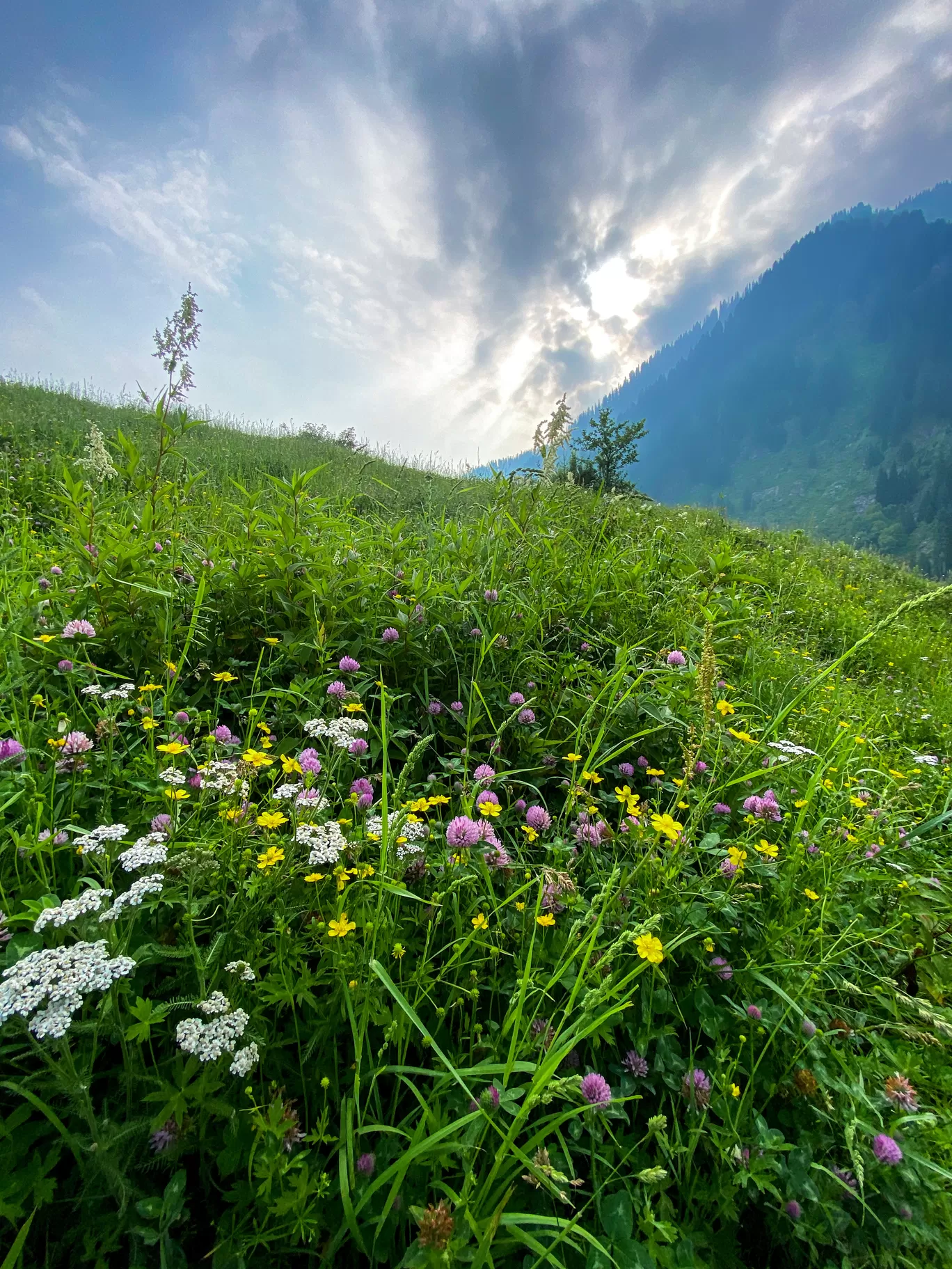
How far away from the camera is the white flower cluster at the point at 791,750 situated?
6.22 ft

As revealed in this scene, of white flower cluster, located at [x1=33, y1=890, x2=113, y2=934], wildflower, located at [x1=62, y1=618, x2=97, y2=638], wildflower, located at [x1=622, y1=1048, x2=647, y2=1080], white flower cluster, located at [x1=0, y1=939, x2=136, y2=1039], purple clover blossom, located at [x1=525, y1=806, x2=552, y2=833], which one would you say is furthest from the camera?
wildflower, located at [x1=62, y1=618, x2=97, y2=638]

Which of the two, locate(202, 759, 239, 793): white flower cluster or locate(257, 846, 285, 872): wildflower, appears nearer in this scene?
locate(257, 846, 285, 872): wildflower

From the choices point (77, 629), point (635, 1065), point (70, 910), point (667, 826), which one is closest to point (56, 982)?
point (70, 910)

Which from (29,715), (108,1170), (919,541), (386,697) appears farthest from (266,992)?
(919,541)

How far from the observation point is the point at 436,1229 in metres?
0.80

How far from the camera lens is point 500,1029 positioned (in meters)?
1.14

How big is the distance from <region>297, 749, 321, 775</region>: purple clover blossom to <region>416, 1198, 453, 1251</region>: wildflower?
0.81 meters

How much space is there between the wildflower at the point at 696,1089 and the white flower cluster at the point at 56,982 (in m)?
1.07

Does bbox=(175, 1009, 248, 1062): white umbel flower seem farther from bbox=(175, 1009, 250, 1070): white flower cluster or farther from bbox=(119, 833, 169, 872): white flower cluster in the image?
bbox=(119, 833, 169, 872): white flower cluster

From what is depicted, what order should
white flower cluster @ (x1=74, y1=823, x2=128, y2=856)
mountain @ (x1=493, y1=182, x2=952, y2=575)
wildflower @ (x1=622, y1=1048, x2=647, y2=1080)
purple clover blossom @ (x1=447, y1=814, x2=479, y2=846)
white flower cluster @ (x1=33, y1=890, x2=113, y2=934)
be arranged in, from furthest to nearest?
1. mountain @ (x1=493, y1=182, x2=952, y2=575)
2. purple clover blossom @ (x1=447, y1=814, x2=479, y2=846)
3. wildflower @ (x1=622, y1=1048, x2=647, y2=1080)
4. white flower cluster @ (x1=74, y1=823, x2=128, y2=856)
5. white flower cluster @ (x1=33, y1=890, x2=113, y2=934)

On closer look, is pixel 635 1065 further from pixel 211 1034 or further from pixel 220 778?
pixel 220 778

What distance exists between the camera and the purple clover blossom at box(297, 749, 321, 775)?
4.47ft

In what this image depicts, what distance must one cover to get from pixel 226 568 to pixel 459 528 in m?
1.45

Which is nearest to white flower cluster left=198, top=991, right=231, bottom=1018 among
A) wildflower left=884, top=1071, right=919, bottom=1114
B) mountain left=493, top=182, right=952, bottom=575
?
wildflower left=884, top=1071, right=919, bottom=1114
